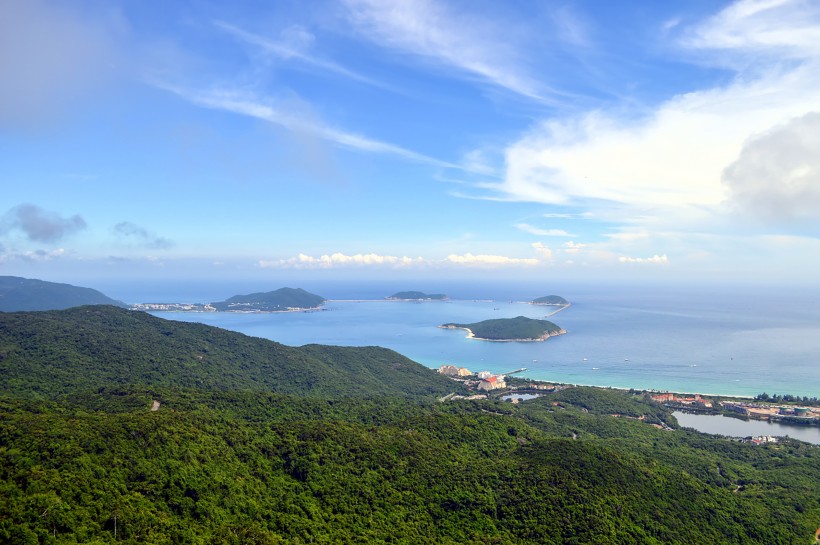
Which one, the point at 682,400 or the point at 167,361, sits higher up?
the point at 167,361

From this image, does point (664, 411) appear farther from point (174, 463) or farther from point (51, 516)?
point (51, 516)

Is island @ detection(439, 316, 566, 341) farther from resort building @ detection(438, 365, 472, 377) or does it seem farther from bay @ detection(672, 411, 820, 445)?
bay @ detection(672, 411, 820, 445)

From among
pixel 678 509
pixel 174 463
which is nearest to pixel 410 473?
pixel 174 463

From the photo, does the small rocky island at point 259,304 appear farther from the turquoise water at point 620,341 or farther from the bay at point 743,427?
the bay at point 743,427

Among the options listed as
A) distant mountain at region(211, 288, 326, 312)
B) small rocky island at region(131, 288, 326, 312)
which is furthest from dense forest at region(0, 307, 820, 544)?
distant mountain at region(211, 288, 326, 312)

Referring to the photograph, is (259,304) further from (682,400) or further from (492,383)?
(682,400)

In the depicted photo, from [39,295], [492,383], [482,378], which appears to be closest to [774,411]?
[492,383]
